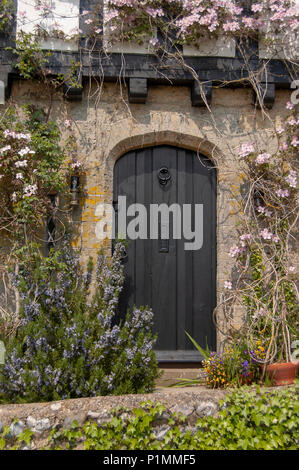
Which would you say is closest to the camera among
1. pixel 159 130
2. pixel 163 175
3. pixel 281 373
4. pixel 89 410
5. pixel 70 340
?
pixel 89 410

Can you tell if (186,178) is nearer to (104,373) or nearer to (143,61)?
(143,61)

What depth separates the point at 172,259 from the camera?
4.44 meters

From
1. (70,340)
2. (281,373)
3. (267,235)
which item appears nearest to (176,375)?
(281,373)

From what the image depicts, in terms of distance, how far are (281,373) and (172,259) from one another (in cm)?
153

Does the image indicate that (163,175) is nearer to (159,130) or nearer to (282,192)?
(159,130)

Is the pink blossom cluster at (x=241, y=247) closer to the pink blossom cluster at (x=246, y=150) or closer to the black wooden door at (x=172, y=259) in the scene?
the black wooden door at (x=172, y=259)

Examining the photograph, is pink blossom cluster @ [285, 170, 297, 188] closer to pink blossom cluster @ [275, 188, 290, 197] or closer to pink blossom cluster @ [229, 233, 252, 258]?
pink blossom cluster @ [275, 188, 290, 197]

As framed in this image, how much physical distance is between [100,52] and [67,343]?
283 centimetres

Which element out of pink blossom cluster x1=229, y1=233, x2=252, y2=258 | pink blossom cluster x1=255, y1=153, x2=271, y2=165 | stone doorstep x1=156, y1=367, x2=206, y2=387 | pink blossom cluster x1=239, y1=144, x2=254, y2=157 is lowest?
stone doorstep x1=156, y1=367, x2=206, y2=387

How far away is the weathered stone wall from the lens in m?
4.31

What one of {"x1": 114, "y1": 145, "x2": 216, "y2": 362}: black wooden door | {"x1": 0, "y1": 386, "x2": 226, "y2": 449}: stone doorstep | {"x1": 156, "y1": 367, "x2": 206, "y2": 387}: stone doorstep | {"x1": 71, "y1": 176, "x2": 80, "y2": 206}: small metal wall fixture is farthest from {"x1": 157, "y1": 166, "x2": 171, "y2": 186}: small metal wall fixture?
{"x1": 0, "y1": 386, "x2": 226, "y2": 449}: stone doorstep

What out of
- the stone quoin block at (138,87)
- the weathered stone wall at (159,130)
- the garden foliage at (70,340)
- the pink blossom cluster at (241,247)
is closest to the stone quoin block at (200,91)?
the weathered stone wall at (159,130)

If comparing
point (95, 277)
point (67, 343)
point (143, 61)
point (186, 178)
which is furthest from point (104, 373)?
point (143, 61)

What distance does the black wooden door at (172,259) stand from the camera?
14.3 ft
